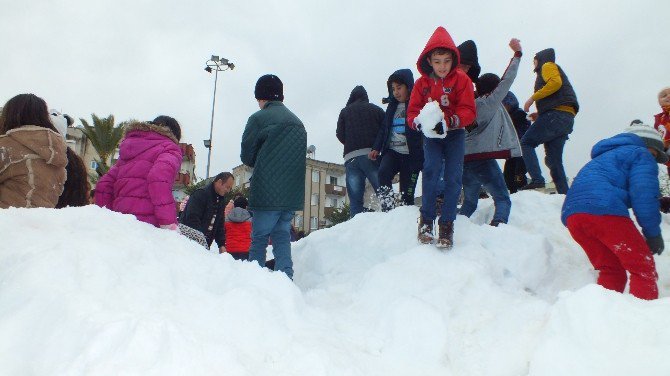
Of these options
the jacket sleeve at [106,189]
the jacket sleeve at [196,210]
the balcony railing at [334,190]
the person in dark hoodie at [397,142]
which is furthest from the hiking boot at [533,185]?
the balcony railing at [334,190]

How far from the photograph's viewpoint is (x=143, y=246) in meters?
2.64

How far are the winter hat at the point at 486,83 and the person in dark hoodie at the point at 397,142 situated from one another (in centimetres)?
Result: 79

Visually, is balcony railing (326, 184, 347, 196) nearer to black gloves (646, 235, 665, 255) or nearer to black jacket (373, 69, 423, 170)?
black jacket (373, 69, 423, 170)

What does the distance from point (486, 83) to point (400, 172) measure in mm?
1461

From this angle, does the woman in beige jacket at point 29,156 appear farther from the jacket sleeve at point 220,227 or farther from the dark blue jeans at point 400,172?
the dark blue jeans at point 400,172

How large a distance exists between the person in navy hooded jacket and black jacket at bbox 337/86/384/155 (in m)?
2.78

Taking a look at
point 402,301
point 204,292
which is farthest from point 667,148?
point 204,292

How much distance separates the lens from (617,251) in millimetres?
3062

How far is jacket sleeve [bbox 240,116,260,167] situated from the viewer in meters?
4.18

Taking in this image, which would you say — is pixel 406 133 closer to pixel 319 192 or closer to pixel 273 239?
pixel 273 239

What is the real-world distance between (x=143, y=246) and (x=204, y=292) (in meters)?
0.56

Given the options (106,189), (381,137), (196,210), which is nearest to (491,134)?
(381,137)

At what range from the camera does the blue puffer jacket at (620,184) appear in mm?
3025

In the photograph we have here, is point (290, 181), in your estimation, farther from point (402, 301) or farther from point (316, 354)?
point (316, 354)
